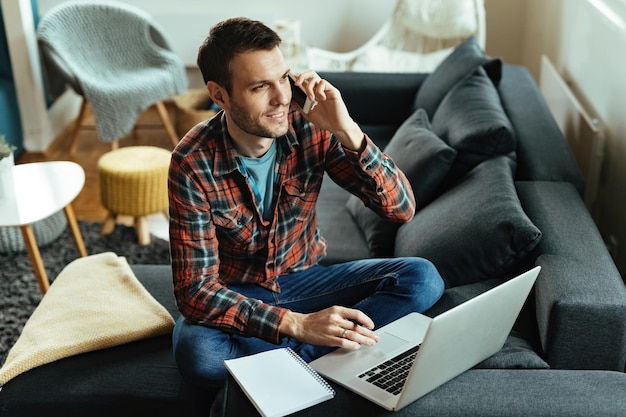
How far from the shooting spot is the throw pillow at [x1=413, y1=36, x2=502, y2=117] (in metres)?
2.97

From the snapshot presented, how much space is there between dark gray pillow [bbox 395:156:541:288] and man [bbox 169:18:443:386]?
105 millimetres

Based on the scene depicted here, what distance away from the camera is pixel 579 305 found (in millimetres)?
1740

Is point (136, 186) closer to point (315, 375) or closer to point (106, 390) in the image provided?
point (106, 390)

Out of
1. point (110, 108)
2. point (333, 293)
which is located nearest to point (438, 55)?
point (110, 108)

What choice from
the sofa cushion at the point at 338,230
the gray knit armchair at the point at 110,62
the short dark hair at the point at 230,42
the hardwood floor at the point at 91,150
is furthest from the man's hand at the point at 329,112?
the gray knit armchair at the point at 110,62

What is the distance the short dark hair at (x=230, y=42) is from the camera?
5.98 feet

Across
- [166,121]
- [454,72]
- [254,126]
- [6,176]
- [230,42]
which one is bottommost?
[166,121]

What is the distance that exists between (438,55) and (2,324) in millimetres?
2430

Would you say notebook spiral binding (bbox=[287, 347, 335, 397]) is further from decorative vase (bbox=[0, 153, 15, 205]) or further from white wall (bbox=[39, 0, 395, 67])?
white wall (bbox=[39, 0, 395, 67])

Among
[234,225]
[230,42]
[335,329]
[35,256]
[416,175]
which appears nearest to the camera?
[335,329]

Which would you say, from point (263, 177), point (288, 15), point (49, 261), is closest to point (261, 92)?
point (263, 177)

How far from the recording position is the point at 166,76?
4289mm

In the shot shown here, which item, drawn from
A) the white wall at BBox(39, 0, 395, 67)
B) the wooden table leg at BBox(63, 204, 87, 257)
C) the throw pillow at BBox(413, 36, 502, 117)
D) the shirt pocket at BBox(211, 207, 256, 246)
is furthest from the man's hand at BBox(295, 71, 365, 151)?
the white wall at BBox(39, 0, 395, 67)

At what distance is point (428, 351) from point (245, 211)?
0.69m
